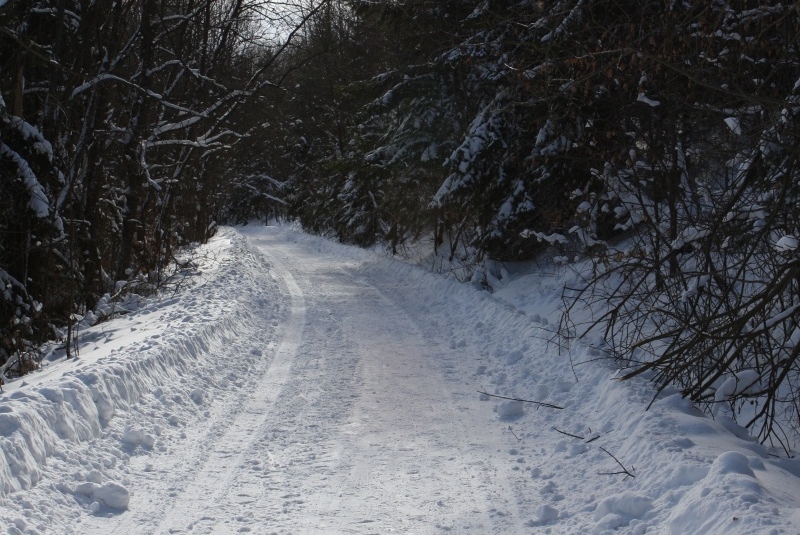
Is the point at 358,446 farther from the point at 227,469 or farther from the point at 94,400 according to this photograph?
the point at 94,400

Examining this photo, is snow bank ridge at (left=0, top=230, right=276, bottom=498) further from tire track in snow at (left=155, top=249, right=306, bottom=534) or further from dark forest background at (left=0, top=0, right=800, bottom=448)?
dark forest background at (left=0, top=0, right=800, bottom=448)

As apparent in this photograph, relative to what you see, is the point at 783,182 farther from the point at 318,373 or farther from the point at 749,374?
the point at 318,373

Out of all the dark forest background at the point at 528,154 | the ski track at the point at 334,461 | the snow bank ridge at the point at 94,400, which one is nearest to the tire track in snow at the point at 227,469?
the ski track at the point at 334,461

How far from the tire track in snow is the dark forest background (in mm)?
2937

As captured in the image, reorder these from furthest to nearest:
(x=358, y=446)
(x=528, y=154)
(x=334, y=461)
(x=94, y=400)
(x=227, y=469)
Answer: (x=528, y=154)
(x=358, y=446)
(x=94, y=400)
(x=334, y=461)
(x=227, y=469)

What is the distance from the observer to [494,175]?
14305mm

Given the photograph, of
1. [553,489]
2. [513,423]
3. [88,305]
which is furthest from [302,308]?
[553,489]

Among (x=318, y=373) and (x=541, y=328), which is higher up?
(x=541, y=328)

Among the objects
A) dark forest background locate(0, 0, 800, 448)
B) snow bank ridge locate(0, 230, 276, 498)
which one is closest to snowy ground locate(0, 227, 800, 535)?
snow bank ridge locate(0, 230, 276, 498)

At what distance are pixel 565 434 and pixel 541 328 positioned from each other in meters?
3.91

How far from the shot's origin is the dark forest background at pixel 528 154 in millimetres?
6078

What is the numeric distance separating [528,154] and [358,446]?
28.6 feet

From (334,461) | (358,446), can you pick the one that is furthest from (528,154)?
(334,461)

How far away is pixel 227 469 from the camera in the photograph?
568 centimetres
